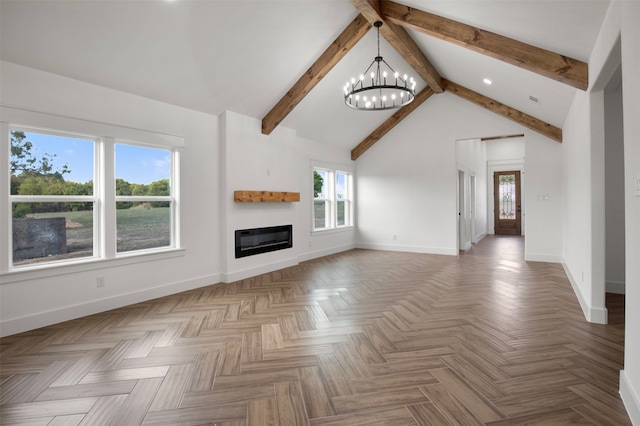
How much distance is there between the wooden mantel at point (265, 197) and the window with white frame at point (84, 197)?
94cm

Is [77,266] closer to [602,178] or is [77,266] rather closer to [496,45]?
[496,45]

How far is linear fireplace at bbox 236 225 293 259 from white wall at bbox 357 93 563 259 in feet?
9.46

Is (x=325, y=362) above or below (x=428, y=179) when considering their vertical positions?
below

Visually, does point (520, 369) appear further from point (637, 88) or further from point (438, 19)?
point (438, 19)

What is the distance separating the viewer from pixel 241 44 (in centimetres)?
399

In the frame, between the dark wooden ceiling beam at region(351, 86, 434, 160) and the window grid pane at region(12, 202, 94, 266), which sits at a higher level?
the dark wooden ceiling beam at region(351, 86, 434, 160)

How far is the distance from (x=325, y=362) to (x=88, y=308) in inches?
110

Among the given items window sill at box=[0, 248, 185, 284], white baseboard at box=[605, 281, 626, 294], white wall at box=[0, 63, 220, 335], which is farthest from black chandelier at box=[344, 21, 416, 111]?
white baseboard at box=[605, 281, 626, 294]

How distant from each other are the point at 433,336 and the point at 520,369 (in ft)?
2.37

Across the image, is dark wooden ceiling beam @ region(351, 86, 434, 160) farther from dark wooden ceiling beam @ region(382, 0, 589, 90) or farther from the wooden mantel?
dark wooden ceiling beam @ region(382, 0, 589, 90)

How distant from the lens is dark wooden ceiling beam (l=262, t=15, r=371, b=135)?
4512mm

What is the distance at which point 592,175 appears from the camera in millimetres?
3268

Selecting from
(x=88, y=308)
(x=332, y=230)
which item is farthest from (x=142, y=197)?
(x=332, y=230)

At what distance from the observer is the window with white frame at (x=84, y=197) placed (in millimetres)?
3188
